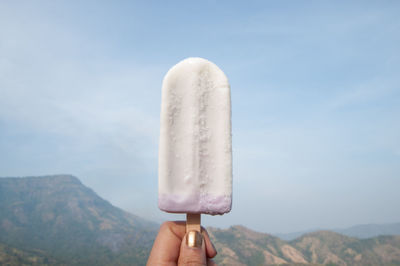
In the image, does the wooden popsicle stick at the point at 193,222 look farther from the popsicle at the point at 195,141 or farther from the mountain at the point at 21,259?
the mountain at the point at 21,259

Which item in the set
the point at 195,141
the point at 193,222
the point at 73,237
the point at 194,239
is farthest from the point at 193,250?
the point at 73,237

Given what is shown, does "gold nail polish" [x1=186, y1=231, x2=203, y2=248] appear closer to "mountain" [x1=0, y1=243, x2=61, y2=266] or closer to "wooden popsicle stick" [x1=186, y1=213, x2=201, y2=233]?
"wooden popsicle stick" [x1=186, y1=213, x2=201, y2=233]

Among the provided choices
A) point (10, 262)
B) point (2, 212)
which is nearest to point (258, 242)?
point (10, 262)

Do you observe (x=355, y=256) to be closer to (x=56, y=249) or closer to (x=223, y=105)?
(x=223, y=105)

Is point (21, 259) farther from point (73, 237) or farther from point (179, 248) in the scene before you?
point (179, 248)

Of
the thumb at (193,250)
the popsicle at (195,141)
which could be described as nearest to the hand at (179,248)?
the thumb at (193,250)

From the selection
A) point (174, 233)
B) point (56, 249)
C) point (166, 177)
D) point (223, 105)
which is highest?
point (223, 105)
